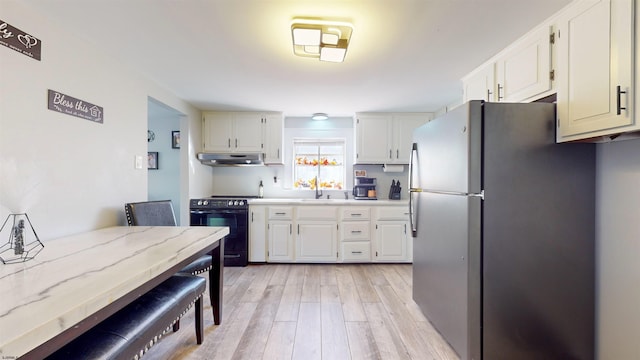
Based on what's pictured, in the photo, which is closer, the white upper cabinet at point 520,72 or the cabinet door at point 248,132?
the white upper cabinet at point 520,72

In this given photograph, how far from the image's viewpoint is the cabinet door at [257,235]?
3.46 meters

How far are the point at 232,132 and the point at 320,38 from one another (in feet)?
7.89

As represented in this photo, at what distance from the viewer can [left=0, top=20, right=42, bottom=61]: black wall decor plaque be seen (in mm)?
1388

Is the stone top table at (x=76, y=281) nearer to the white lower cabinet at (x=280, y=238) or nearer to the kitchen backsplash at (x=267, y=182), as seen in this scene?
the white lower cabinet at (x=280, y=238)

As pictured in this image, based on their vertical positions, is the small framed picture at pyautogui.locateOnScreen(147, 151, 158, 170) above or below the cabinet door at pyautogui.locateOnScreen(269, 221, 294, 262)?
above

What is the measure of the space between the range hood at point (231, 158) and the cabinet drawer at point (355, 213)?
1362 mm

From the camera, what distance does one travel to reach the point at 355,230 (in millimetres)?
3473

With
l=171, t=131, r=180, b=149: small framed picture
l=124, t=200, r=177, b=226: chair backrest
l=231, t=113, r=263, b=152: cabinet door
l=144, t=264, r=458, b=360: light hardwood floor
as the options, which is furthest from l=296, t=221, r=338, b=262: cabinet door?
l=171, t=131, r=180, b=149: small framed picture

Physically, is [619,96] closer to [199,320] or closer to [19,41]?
[199,320]

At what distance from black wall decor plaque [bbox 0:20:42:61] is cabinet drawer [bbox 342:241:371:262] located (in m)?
3.21

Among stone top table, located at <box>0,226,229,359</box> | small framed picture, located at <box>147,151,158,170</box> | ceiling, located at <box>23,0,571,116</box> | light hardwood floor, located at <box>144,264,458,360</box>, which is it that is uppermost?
ceiling, located at <box>23,0,571,116</box>

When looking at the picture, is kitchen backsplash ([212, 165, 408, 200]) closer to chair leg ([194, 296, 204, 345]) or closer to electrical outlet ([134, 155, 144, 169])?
electrical outlet ([134, 155, 144, 169])

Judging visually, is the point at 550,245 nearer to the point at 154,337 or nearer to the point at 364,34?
the point at 364,34

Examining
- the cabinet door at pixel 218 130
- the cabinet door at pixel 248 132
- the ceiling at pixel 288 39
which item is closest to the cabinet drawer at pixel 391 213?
the ceiling at pixel 288 39
